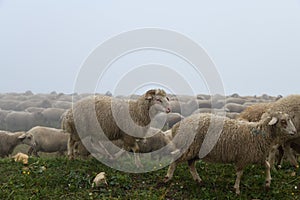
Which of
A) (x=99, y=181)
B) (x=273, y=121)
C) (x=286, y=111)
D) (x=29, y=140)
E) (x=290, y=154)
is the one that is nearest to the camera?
(x=273, y=121)

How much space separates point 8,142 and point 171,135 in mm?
5858

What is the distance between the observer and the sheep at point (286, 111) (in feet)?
25.1

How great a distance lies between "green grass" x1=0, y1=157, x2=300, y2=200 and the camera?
631 centimetres

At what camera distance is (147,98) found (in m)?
8.30

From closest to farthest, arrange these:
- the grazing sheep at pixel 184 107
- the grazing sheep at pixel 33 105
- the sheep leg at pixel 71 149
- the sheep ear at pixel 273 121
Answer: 1. the sheep ear at pixel 273 121
2. the sheep leg at pixel 71 149
3. the grazing sheep at pixel 184 107
4. the grazing sheep at pixel 33 105

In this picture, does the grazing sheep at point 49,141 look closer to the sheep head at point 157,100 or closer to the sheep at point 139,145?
the sheep at point 139,145

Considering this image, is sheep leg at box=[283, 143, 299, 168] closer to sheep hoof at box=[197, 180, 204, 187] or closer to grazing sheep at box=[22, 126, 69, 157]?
sheep hoof at box=[197, 180, 204, 187]

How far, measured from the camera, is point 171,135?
29.1ft

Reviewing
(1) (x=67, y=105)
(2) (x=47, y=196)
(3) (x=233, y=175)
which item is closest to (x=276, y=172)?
(3) (x=233, y=175)

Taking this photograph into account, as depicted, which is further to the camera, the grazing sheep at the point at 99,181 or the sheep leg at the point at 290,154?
the sheep leg at the point at 290,154

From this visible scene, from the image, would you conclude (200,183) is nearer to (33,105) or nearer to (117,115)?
(117,115)

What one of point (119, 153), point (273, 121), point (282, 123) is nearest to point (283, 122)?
point (282, 123)

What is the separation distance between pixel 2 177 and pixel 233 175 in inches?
171

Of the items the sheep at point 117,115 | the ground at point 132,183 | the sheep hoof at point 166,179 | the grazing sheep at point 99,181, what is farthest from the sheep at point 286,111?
the grazing sheep at point 99,181
